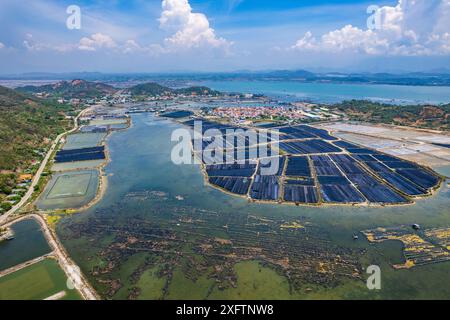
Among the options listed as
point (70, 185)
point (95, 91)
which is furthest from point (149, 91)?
point (70, 185)

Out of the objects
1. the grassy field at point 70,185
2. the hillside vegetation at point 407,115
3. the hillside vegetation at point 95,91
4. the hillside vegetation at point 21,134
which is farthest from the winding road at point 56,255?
the hillside vegetation at point 95,91

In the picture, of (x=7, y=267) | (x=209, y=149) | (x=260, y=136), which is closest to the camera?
(x=7, y=267)

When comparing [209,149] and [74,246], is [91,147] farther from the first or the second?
[74,246]

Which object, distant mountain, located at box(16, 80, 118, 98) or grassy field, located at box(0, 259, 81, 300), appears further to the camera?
distant mountain, located at box(16, 80, 118, 98)

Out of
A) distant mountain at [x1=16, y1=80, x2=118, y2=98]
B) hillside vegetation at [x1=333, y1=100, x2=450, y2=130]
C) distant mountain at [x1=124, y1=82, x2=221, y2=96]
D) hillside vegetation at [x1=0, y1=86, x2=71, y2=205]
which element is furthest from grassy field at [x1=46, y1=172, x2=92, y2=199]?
distant mountain at [x1=124, y1=82, x2=221, y2=96]

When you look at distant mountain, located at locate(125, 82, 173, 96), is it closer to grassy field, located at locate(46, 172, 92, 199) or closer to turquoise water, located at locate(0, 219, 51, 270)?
grassy field, located at locate(46, 172, 92, 199)

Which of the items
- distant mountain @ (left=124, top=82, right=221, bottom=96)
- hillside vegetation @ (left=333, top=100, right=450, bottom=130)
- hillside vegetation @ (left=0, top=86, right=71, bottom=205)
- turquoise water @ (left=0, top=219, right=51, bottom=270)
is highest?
distant mountain @ (left=124, top=82, right=221, bottom=96)

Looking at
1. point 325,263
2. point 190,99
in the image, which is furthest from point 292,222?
point 190,99

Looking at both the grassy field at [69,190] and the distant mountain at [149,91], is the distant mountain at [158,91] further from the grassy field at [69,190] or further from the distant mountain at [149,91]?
the grassy field at [69,190]
